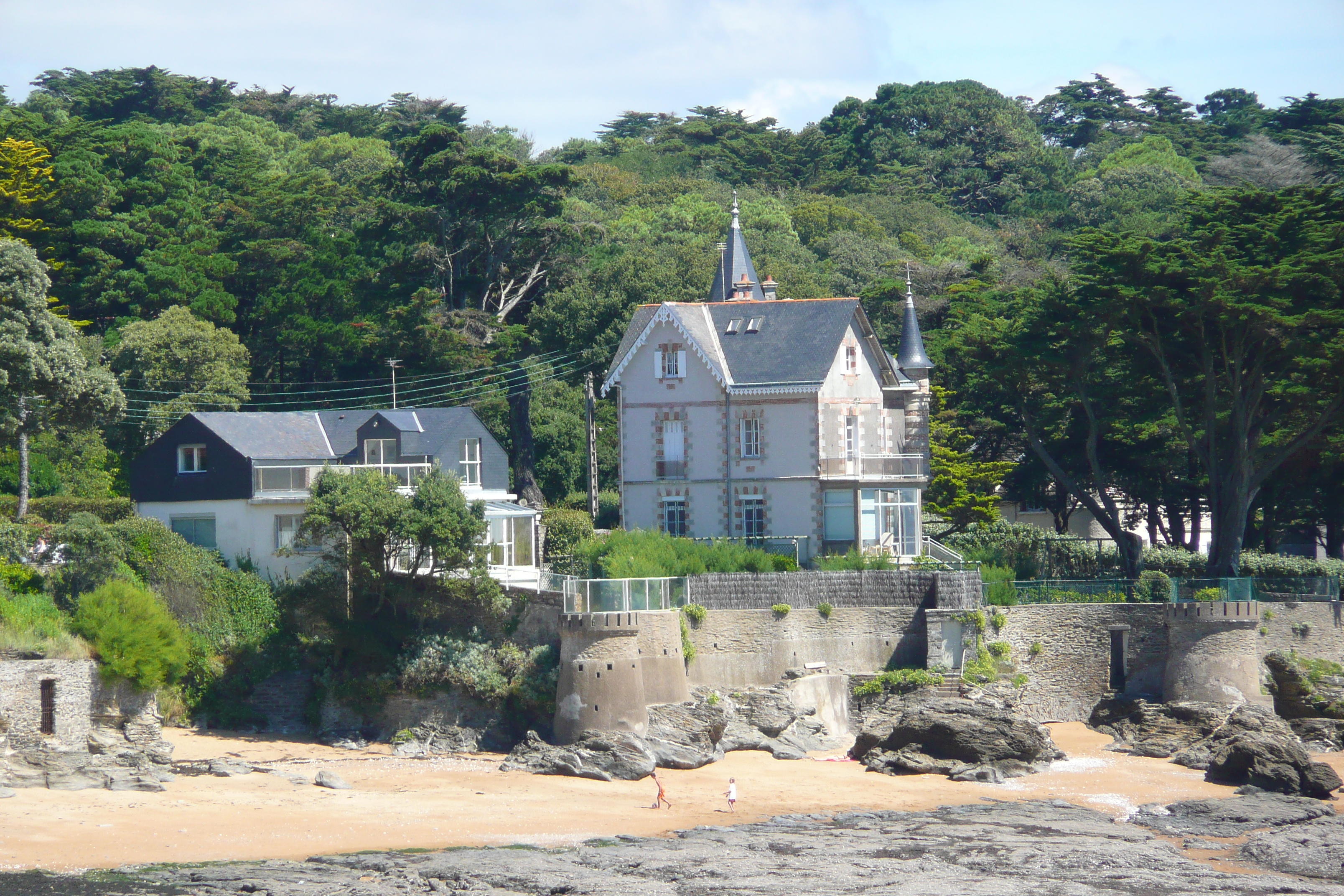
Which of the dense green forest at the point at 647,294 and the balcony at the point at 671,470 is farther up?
the dense green forest at the point at 647,294

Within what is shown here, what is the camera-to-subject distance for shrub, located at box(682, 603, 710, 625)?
3847 centimetres

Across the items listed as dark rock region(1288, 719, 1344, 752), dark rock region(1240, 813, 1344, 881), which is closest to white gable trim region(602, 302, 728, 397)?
dark rock region(1288, 719, 1344, 752)

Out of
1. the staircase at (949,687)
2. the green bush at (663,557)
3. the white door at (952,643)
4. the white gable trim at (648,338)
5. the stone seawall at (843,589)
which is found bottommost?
the staircase at (949,687)

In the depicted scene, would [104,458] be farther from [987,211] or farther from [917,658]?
[987,211]

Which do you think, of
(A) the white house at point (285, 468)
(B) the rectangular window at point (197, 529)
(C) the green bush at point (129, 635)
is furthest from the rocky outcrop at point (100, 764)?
(B) the rectangular window at point (197, 529)

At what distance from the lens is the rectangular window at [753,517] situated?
44.2 m

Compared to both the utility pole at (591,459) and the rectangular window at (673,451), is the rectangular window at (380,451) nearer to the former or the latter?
the utility pole at (591,459)

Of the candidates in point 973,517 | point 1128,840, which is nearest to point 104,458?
point 973,517

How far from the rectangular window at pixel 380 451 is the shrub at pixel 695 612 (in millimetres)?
10395

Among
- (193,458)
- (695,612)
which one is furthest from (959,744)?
(193,458)

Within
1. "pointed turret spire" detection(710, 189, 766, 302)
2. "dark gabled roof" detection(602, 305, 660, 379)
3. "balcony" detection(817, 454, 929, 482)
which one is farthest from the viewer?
"pointed turret spire" detection(710, 189, 766, 302)

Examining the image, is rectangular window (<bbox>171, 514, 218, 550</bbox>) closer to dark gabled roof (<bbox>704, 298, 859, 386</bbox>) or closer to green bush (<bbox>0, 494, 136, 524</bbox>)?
green bush (<bbox>0, 494, 136, 524</bbox>)

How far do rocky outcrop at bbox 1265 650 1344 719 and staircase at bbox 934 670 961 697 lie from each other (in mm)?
9953

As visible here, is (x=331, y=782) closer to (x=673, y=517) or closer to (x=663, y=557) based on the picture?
(x=663, y=557)
